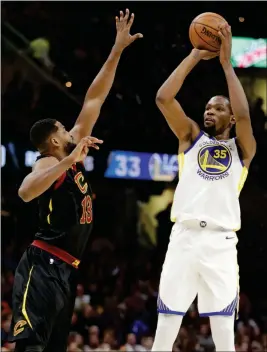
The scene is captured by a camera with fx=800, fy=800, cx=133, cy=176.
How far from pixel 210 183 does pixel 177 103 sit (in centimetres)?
62

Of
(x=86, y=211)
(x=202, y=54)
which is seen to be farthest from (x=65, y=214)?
(x=202, y=54)

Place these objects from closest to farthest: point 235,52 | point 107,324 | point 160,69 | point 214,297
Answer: point 214,297
point 107,324
point 160,69
point 235,52

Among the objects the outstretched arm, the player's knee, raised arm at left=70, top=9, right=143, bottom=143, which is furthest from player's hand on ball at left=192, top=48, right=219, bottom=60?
the player's knee

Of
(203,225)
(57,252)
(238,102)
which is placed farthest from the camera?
(57,252)

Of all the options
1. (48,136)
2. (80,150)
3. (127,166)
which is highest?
(127,166)

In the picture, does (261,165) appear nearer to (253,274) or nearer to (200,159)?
(253,274)

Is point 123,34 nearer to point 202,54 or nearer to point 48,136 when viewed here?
point 202,54

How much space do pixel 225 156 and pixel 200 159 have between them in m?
0.17

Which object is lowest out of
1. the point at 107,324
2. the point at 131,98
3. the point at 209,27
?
the point at 107,324

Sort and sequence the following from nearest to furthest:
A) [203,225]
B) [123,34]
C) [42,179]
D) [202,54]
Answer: [42,179]
[203,225]
[202,54]
[123,34]

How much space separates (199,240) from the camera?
5.31 m

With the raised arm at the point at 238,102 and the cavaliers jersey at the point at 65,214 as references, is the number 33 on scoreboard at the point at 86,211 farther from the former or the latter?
the raised arm at the point at 238,102

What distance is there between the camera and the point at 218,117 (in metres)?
5.58

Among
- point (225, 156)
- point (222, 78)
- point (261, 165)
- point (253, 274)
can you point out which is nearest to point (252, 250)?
point (253, 274)
